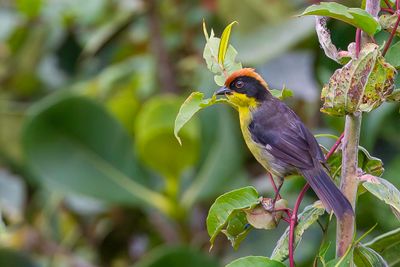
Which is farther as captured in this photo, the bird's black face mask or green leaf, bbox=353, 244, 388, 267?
the bird's black face mask

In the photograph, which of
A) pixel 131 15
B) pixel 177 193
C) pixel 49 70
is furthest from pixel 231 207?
pixel 49 70

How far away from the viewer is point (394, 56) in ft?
3.77

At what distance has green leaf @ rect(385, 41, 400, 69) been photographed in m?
1.14

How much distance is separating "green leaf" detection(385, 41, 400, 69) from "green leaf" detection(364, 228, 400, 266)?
25 cm

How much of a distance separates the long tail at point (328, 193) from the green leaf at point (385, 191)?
0.04 m

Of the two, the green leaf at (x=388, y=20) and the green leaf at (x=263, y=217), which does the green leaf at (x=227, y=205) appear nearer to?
the green leaf at (x=263, y=217)

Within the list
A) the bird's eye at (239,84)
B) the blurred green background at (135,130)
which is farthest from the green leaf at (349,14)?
the blurred green background at (135,130)

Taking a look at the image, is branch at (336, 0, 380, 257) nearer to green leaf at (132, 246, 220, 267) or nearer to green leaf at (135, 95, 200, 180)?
green leaf at (132, 246, 220, 267)

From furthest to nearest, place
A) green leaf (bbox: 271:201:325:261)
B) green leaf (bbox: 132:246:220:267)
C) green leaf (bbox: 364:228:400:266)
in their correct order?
green leaf (bbox: 132:246:220:267)
green leaf (bbox: 364:228:400:266)
green leaf (bbox: 271:201:325:261)

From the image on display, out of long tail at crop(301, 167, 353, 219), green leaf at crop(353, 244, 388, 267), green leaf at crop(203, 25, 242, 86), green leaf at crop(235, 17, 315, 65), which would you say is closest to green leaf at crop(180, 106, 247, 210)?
green leaf at crop(235, 17, 315, 65)

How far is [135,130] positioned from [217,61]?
133cm

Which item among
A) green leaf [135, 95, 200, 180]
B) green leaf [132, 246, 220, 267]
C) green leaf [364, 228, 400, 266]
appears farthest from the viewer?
green leaf [135, 95, 200, 180]

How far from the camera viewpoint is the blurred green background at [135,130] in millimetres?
2285

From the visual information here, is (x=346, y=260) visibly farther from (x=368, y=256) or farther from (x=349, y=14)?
(x=349, y=14)
